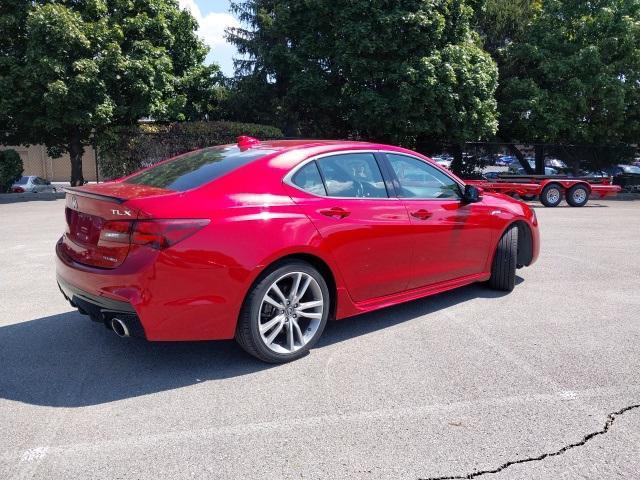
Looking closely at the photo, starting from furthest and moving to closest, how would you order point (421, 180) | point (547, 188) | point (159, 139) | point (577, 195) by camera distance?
point (159, 139)
point (577, 195)
point (547, 188)
point (421, 180)

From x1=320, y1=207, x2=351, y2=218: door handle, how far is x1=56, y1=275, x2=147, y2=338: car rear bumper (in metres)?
1.51

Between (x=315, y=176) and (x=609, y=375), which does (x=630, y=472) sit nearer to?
(x=609, y=375)

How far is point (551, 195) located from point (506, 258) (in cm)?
1290

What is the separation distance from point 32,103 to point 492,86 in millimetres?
16084

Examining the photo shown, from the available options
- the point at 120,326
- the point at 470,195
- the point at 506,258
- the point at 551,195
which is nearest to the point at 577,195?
the point at 551,195

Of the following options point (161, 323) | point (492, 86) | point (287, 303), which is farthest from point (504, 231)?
point (492, 86)

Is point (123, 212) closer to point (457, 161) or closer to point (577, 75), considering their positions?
point (457, 161)

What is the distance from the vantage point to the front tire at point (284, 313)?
12.4ft

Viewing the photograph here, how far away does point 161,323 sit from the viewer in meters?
3.49

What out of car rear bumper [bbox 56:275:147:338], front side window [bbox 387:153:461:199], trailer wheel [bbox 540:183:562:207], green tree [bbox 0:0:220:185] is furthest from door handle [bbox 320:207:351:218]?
green tree [bbox 0:0:220:185]

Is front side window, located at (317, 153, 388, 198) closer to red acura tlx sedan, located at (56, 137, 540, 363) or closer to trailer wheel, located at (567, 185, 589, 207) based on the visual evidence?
red acura tlx sedan, located at (56, 137, 540, 363)

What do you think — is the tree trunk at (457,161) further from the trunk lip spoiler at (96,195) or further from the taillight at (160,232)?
the taillight at (160,232)

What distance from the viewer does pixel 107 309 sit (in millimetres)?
3578

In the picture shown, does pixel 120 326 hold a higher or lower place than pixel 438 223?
lower
